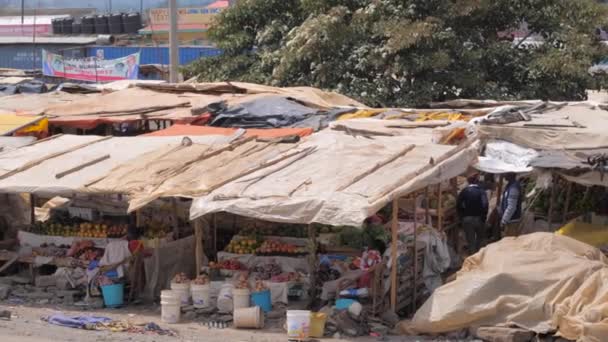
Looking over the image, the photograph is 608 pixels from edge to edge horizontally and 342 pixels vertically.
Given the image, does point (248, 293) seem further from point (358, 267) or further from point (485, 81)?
point (485, 81)

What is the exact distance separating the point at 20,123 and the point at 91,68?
1475cm

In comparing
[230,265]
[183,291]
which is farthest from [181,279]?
[230,265]

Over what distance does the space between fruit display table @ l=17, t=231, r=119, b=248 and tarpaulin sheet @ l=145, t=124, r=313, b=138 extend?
→ 2335 millimetres

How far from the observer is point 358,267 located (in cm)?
1296

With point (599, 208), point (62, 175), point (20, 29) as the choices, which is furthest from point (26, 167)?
point (20, 29)

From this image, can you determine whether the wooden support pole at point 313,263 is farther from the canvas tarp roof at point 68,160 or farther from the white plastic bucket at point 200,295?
the canvas tarp roof at point 68,160

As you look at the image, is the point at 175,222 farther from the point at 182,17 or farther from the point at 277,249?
the point at 182,17

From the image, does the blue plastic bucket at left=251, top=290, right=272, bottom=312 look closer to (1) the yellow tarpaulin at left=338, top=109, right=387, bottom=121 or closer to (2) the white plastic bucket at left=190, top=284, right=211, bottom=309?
(2) the white plastic bucket at left=190, top=284, right=211, bottom=309

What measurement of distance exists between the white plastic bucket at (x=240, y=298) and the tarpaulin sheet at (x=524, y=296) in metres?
2.15

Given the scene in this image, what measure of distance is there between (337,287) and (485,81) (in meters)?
9.50

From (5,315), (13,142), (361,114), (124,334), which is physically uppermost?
(361,114)

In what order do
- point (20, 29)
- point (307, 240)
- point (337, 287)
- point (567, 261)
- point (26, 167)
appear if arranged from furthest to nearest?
point (20, 29) → point (26, 167) → point (307, 240) → point (337, 287) → point (567, 261)

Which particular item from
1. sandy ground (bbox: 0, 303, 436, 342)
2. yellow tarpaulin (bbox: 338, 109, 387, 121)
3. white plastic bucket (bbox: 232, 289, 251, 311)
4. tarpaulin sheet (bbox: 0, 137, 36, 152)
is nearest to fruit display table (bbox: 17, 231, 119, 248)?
sandy ground (bbox: 0, 303, 436, 342)

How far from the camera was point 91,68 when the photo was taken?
32.5 meters
